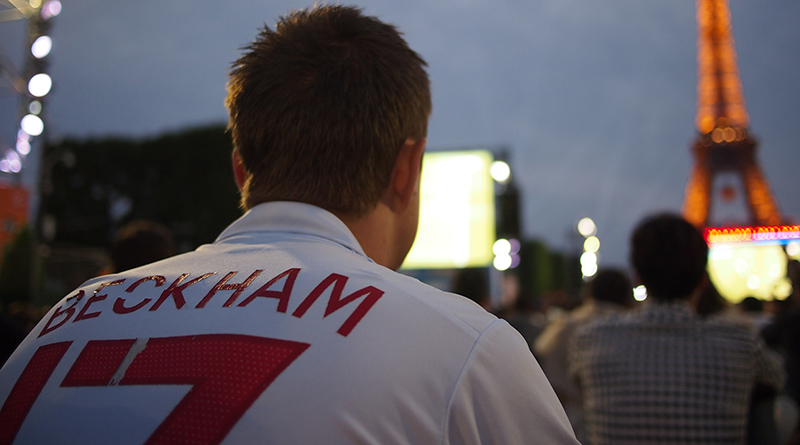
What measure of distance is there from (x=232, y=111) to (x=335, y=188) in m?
0.34

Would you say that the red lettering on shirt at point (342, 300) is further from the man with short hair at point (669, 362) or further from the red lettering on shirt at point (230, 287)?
the man with short hair at point (669, 362)

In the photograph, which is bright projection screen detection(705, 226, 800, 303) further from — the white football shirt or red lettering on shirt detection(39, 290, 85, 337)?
red lettering on shirt detection(39, 290, 85, 337)

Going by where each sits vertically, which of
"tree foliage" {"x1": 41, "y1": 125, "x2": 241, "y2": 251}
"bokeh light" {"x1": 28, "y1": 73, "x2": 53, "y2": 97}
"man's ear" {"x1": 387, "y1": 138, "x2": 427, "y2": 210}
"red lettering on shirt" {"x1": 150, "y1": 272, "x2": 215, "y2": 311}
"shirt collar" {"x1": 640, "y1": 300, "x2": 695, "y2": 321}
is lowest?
"tree foliage" {"x1": 41, "y1": 125, "x2": 241, "y2": 251}

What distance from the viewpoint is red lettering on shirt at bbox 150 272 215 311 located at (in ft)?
3.25

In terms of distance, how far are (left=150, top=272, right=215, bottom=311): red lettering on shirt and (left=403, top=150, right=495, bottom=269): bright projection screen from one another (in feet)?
44.2

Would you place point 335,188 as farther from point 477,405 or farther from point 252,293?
point 477,405

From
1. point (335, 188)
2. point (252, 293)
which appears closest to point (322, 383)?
point (252, 293)

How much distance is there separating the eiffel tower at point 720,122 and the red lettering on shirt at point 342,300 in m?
40.5

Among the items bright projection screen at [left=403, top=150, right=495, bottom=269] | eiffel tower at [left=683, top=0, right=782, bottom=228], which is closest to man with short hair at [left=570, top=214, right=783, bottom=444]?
→ bright projection screen at [left=403, top=150, right=495, bottom=269]

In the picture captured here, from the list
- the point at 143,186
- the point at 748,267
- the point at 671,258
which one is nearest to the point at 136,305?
the point at 671,258

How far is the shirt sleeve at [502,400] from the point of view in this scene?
863 millimetres

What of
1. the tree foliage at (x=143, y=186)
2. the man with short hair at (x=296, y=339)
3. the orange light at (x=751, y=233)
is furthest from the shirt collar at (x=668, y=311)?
the orange light at (x=751, y=233)

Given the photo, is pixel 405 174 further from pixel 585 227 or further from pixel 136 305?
pixel 585 227

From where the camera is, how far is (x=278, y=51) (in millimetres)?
1269
